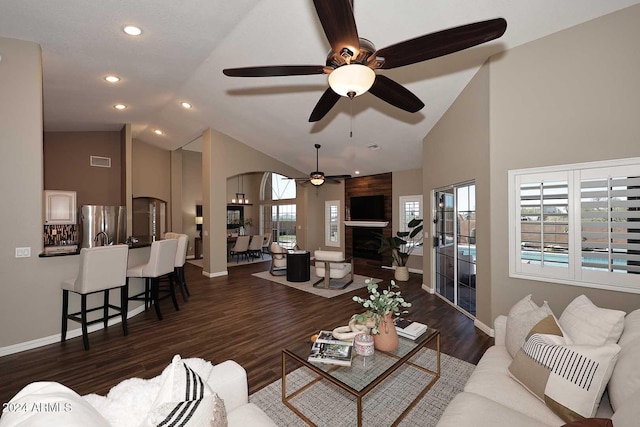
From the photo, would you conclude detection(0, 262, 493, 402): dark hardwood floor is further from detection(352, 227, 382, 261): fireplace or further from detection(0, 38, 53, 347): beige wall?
detection(352, 227, 382, 261): fireplace

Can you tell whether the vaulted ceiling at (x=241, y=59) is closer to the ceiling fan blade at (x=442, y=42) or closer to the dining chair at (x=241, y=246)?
the ceiling fan blade at (x=442, y=42)

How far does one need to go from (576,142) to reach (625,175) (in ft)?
1.67

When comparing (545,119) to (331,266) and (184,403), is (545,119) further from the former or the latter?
(331,266)

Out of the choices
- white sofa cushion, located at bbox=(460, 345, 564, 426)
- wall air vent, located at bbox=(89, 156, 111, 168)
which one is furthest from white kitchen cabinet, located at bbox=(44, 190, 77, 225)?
white sofa cushion, located at bbox=(460, 345, 564, 426)

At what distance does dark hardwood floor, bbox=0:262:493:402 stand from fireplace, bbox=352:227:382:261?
3002 millimetres

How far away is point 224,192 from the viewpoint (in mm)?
7172

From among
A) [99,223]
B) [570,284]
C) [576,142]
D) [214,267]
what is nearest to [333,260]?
[214,267]

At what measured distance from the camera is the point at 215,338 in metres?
3.46

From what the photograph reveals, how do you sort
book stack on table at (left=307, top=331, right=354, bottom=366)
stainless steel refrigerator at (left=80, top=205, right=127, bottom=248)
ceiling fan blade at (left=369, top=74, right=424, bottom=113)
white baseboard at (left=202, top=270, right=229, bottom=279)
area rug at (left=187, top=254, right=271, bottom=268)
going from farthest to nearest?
area rug at (left=187, top=254, right=271, bottom=268)
white baseboard at (left=202, top=270, right=229, bottom=279)
stainless steel refrigerator at (left=80, top=205, right=127, bottom=248)
ceiling fan blade at (left=369, top=74, right=424, bottom=113)
book stack on table at (left=307, top=331, right=354, bottom=366)

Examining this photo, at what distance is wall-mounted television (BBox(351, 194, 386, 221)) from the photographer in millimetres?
8242

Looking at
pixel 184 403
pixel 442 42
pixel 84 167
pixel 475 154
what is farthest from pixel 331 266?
pixel 84 167

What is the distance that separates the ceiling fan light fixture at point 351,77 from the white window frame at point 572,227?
2380 millimetres

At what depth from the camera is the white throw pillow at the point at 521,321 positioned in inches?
76.3

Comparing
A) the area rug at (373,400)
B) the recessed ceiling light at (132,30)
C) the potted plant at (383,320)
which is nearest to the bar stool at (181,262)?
the recessed ceiling light at (132,30)
